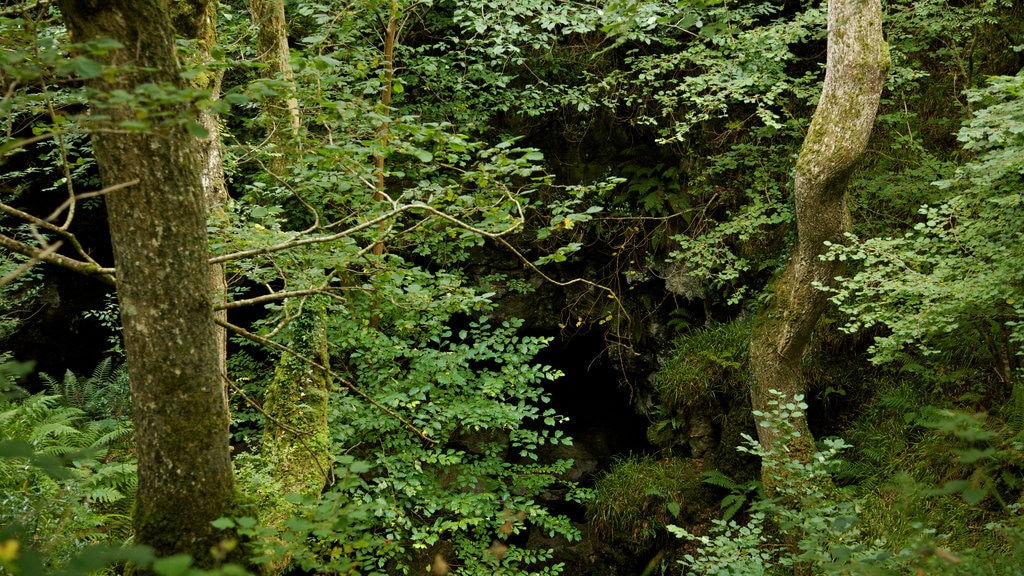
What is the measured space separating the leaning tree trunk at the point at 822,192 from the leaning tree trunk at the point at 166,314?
3.89 m

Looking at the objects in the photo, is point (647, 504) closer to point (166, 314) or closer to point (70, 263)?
point (166, 314)

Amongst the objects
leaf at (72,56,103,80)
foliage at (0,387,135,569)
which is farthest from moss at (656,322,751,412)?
leaf at (72,56,103,80)

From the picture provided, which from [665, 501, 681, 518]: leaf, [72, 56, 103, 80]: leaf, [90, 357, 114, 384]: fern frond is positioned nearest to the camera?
[72, 56, 103, 80]: leaf

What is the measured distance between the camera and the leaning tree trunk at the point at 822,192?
4.99m

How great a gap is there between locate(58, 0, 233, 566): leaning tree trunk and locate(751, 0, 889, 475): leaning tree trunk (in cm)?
389

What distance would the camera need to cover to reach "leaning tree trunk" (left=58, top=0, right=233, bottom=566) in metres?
2.02

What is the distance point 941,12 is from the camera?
6.04 m

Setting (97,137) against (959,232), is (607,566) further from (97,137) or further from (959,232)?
(97,137)

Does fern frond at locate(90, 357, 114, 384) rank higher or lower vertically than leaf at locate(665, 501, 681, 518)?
higher

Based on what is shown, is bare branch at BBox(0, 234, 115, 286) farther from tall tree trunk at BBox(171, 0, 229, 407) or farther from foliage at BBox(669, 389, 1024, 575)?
foliage at BBox(669, 389, 1024, 575)

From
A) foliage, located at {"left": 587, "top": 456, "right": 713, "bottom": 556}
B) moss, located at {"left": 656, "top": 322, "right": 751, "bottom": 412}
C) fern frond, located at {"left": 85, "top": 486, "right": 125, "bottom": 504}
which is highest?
fern frond, located at {"left": 85, "top": 486, "right": 125, "bottom": 504}

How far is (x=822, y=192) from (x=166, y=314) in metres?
5.17

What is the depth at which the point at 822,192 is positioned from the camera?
5195 millimetres

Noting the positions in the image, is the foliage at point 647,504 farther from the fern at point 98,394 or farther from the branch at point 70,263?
the fern at point 98,394
